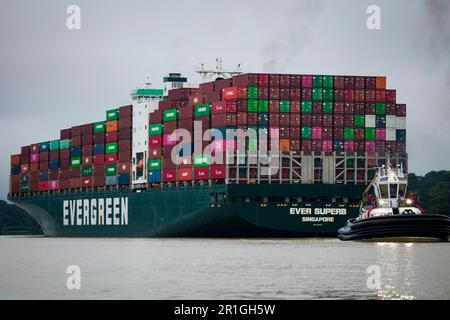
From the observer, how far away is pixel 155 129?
356 feet

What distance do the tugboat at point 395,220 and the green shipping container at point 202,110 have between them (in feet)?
69.9

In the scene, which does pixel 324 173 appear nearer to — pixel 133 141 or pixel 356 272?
pixel 133 141

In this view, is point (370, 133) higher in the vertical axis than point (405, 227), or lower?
higher

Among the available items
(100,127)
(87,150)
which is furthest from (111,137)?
(87,150)

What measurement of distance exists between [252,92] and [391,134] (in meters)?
12.4

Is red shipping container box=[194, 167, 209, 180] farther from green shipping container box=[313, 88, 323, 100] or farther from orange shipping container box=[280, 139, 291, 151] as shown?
green shipping container box=[313, 88, 323, 100]

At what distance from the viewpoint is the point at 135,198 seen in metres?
115

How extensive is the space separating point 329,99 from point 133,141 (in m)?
24.2

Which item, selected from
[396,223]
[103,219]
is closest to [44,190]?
[103,219]

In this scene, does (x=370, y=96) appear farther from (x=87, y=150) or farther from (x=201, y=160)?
(x=87, y=150)

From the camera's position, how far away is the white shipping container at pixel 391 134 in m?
99.0

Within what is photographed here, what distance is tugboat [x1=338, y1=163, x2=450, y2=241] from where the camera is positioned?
7738cm

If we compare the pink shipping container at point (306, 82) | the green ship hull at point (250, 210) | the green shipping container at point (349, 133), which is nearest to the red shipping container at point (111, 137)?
the green ship hull at point (250, 210)

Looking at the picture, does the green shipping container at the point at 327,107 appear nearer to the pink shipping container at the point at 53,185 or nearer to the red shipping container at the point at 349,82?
the red shipping container at the point at 349,82
